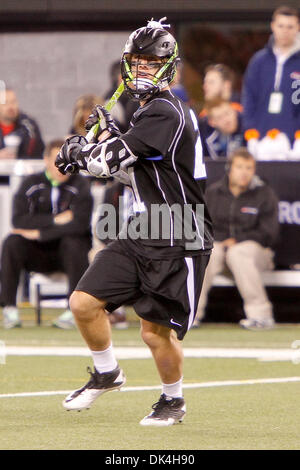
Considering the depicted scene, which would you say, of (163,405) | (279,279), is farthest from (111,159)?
(279,279)

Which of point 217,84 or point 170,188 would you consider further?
point 217,84

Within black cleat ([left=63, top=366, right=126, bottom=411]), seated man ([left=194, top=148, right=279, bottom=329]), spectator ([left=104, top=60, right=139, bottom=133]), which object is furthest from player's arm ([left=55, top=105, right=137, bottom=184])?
spectator ([left=104, top=60, right=139, bottom=133])

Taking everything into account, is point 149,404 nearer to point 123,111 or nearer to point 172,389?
point 172,389

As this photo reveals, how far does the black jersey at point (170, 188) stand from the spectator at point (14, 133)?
6.86 m

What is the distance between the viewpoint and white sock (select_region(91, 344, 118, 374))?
6.46 m

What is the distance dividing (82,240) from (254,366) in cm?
288

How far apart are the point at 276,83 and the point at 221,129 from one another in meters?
0.70

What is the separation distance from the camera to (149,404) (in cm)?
684

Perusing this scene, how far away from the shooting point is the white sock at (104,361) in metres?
6.46

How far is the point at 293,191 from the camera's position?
36.8ft

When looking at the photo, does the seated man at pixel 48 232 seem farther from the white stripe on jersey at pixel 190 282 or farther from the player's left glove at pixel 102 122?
the white stripe on jersey at pixel 190 282
